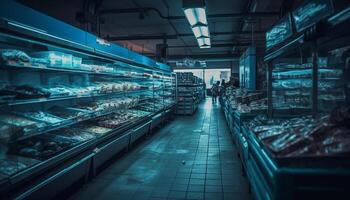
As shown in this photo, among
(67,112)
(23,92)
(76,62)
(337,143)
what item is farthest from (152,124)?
(337,143)

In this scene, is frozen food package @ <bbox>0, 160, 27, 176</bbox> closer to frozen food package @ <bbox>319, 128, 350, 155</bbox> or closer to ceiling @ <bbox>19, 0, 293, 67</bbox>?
frozen food package @ <bbox>319, 128, 350, 155</bbox>

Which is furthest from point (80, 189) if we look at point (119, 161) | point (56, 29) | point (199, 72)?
point (199, 72)

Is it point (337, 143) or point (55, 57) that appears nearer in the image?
point (337, 143)

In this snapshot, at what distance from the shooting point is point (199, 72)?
80.4ft

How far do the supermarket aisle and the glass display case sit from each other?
23.5 inches

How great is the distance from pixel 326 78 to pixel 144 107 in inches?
208

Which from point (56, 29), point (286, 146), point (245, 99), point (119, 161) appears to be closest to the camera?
point (286, 146)

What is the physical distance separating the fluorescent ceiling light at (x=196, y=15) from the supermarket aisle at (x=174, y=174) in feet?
9.20

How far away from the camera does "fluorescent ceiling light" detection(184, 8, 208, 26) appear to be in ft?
15.5

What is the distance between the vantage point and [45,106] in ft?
12.1

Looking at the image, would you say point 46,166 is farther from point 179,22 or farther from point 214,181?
point 179,22

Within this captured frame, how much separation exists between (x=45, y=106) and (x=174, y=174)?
7.25 feet

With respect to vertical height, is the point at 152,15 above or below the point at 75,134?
above

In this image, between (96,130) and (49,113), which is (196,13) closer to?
(96,130)
